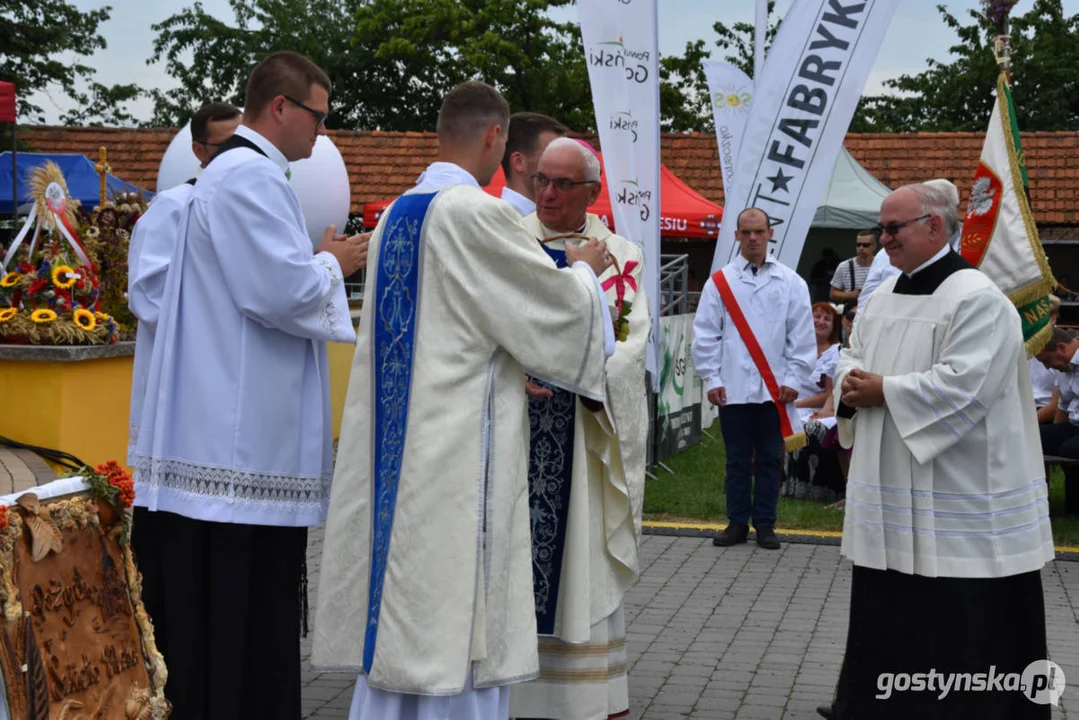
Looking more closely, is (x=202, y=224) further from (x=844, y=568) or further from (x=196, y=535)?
(x=844, y=568)

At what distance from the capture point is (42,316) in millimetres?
7738

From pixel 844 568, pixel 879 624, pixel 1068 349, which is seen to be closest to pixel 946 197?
pixel 879 624

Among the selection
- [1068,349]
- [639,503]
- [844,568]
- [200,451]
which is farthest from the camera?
[1068,349]

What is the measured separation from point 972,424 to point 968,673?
2.97ft

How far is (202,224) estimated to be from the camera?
408 cm

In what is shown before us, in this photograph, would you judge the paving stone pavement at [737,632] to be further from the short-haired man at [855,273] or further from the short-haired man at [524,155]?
the short-haired man at [855,273]

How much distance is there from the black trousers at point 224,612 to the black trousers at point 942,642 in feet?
6.83

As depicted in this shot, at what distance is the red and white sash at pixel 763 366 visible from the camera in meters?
8.63

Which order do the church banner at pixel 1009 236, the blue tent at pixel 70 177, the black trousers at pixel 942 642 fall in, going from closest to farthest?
1. the black trousers at pixel 942 642
2. the church banner at pixel 1009 236
3. the blue tent at pixel 70 177

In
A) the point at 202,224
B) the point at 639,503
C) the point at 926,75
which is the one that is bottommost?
the point at 639,503

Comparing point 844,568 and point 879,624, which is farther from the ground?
point 879,624

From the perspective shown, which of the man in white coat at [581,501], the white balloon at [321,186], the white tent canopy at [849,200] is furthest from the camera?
the white tent canopy at [849,200]

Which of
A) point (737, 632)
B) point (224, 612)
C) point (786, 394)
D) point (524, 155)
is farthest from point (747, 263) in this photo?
point (224, 612)

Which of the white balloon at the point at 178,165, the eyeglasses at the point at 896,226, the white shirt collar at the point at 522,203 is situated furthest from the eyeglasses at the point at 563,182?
the white balloon at the point at 178,165
